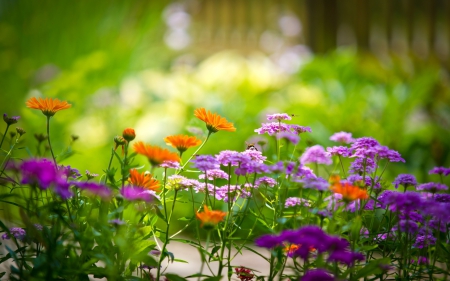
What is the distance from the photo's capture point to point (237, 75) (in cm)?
369

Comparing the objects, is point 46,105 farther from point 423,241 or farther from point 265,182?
point 423,241

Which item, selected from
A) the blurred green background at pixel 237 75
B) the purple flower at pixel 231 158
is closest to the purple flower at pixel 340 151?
the purple flower at pixel 231 158

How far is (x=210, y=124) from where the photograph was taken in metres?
0.90

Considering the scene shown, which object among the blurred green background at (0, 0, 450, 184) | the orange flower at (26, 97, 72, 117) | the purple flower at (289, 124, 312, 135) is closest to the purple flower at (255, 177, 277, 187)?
the purple flower at (289, 124, 312, 135)

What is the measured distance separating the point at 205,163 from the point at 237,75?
2.88 meters

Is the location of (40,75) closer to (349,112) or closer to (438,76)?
(349,112)

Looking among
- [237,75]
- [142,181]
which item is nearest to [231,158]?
[142,181]

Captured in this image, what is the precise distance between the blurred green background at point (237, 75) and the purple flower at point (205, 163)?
5.30 feet

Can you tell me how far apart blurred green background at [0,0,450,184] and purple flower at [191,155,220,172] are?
5.30 feet

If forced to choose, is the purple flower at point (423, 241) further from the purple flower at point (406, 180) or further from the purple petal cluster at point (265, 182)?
the purple petal cluster at point (265, 182)

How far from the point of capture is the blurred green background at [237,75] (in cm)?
292

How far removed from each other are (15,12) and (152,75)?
1.16 m

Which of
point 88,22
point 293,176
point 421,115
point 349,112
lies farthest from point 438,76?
point 293,176

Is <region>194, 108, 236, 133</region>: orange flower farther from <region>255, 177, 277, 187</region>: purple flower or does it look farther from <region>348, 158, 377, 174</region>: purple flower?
<region>348, 158, 377, 174</region>: purple flower
